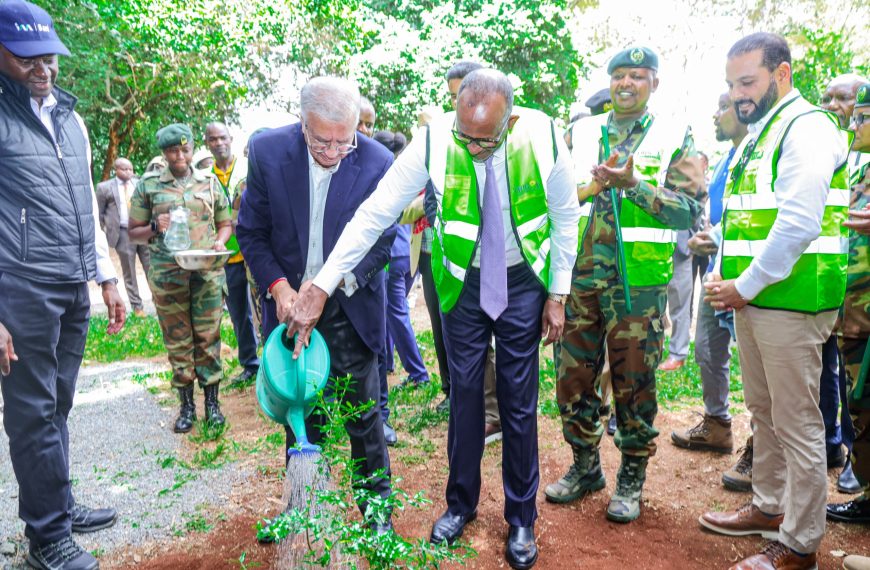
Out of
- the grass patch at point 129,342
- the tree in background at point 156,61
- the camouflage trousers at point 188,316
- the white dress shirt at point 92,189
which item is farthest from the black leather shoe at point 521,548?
the tree in background at point 156,61

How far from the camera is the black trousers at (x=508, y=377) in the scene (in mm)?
3078

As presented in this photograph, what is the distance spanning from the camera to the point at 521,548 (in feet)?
10.1

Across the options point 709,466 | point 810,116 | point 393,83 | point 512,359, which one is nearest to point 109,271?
point 512,359

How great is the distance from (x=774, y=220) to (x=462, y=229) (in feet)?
4.37

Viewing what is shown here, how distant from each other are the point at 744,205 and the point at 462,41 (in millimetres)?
15401

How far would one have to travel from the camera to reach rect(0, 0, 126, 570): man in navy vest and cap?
2.90m

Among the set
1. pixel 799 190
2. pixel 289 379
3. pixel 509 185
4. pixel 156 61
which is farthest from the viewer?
pixel 156 61

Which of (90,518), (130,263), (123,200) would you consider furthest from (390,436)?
(123,200)

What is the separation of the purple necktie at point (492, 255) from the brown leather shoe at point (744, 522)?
5.32 ft

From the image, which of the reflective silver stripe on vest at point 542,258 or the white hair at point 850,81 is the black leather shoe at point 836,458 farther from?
the reflective silver stripe on vest at point 542,258

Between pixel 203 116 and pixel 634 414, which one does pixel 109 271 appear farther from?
pixel 203 116

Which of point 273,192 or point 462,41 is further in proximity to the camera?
point 462,41

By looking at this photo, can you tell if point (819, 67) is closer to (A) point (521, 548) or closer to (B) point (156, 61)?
(A) point (521, 548)

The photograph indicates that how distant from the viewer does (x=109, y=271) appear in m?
3.54
